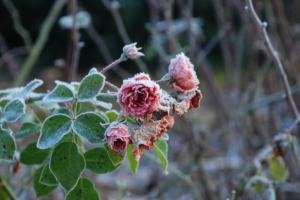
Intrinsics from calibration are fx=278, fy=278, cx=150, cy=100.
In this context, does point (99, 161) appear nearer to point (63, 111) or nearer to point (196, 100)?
point (63, 111)

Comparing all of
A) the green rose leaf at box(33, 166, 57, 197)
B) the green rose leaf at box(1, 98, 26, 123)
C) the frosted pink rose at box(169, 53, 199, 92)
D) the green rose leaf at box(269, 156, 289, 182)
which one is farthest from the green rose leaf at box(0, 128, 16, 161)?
the green rose leaf at box(269, 156, 289, 182)

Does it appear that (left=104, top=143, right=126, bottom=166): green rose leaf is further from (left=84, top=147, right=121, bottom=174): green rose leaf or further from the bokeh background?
the bokeh background

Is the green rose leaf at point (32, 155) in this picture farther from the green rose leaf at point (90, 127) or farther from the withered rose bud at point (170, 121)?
the withered rose bud at point (170, 121)

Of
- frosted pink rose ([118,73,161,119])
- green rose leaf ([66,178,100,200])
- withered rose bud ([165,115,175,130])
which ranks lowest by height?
green rose leaf ([66,178,100,200])

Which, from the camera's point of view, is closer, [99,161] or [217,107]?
[99,161]

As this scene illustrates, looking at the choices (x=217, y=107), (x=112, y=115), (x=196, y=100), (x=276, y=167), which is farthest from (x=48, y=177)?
(x=217, y=107)

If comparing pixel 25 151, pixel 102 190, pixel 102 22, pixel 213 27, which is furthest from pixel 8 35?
pixel 25 151

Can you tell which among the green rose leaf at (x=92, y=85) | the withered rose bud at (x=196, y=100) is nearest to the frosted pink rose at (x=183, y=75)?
the withered rose bud at (x=196, y=100)
